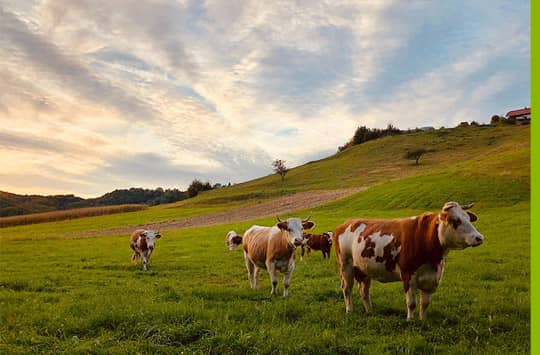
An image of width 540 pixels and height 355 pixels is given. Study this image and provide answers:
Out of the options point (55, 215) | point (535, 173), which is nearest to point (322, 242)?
point (535, 173)

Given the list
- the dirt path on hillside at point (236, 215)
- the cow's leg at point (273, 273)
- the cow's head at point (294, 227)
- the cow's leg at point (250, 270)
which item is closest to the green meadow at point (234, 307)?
the cow's leg at point (273, 273)

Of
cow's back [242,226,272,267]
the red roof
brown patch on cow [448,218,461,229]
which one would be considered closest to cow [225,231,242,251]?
cow's back [242,226,272,267]

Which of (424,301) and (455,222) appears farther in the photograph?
(424,301)

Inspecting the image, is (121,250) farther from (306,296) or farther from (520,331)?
(520,331)

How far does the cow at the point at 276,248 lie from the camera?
10.9m

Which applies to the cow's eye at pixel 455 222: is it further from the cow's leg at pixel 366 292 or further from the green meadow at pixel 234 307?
Result: the cow's leg at pixel 366 292

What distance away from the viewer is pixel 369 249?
27.7 ft

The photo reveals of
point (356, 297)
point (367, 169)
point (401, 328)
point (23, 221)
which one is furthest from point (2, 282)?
point (367, 169)

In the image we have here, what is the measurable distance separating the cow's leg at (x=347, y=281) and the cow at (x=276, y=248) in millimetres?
1680

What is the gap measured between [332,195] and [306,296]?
44.1m

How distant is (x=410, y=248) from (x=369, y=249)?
3.12ft

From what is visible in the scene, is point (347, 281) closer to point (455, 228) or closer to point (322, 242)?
point (455, 228)

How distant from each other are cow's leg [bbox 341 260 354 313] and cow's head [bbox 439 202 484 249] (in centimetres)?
245

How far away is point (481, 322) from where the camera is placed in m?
7.89
